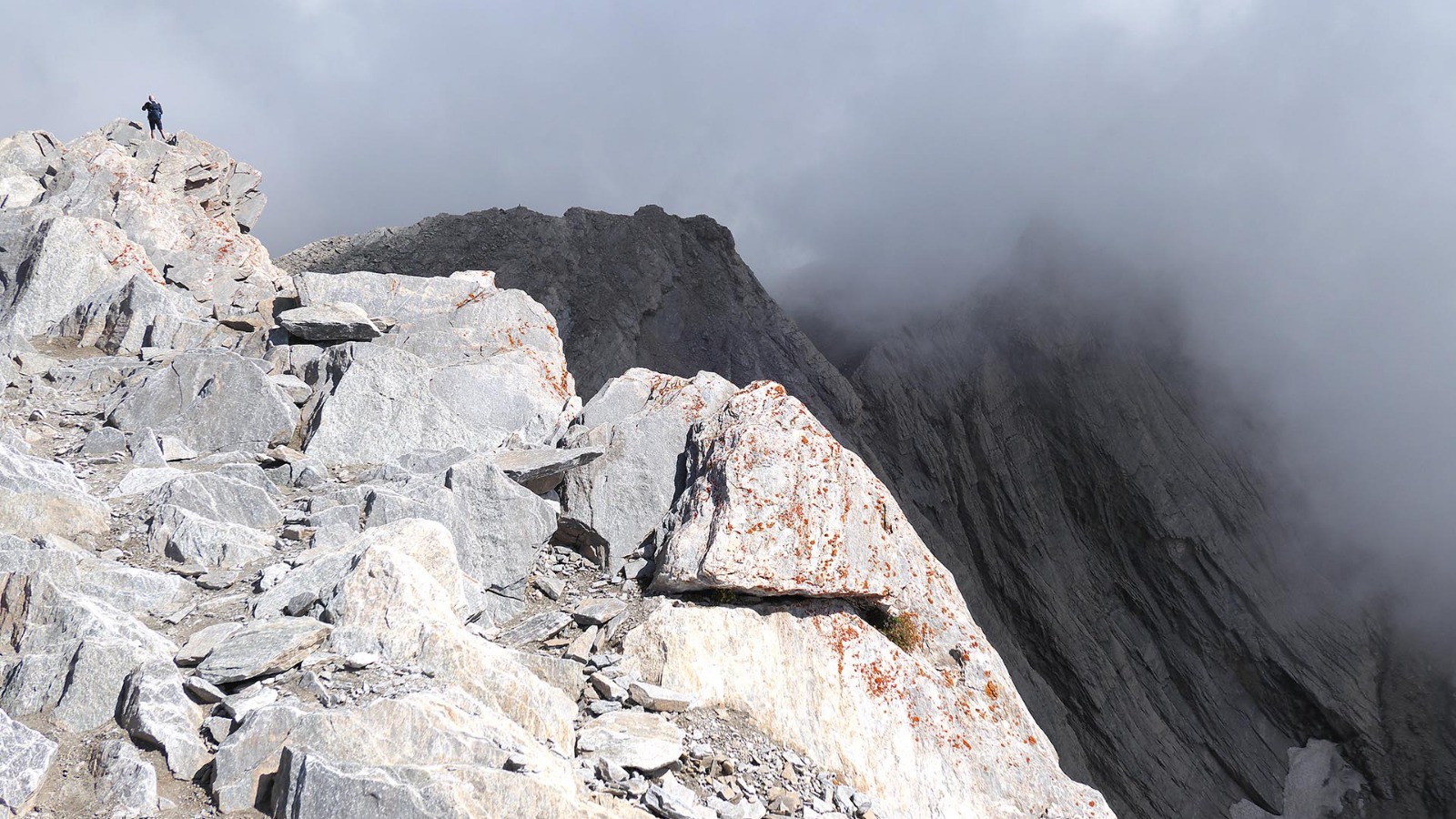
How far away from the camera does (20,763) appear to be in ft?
20.6

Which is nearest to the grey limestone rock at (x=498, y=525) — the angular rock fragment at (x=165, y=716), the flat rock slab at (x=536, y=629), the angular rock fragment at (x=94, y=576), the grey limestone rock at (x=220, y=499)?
the flat rock slab at (x=536, y=629)

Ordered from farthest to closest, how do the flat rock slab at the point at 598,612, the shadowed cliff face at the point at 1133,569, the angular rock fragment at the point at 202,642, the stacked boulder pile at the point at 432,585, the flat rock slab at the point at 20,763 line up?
the shadowed cliff face at the point at 1133,569, the flat rock slab at the point at 598,612, the angular rock fragment at the point at 202,642, the stacked boulder pile at the point at 432,585, the flat rock slab at the point at 20,763

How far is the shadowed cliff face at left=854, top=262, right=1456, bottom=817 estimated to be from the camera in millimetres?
40344

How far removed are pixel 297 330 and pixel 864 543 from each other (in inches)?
434

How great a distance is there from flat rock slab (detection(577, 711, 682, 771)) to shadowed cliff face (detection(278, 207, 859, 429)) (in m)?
28.6

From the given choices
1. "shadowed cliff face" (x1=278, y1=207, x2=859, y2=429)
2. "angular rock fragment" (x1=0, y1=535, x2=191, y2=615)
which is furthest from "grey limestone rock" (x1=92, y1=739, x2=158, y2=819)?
"shadowed cliff face" (x1=278, y1=207, x2=859, y2=429)

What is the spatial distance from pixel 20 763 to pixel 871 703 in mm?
8402

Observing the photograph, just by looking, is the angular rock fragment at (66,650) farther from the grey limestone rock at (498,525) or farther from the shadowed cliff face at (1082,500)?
the shadowed cliff face at (1082,500)

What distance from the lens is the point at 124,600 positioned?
8.52m

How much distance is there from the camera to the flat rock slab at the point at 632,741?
7.83 metres

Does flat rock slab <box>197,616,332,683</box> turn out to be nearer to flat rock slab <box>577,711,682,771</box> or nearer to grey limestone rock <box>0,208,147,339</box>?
flat rock slab <box>577,711,682,771</box>

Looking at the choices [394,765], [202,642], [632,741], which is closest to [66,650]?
[202,642]

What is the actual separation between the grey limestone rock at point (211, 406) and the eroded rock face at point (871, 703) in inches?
296

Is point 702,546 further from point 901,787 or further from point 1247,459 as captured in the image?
point 1247,459
